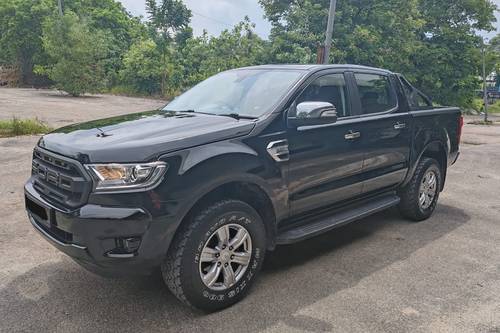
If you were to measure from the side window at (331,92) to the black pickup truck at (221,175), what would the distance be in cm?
1

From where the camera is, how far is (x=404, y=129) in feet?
15.3

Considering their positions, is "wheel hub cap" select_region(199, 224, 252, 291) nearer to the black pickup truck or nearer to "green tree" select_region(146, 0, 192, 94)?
the black pickup truck

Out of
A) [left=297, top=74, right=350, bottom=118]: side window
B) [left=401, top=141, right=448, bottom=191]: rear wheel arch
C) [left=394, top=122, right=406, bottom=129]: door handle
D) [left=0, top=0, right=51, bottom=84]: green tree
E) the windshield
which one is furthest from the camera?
[left=0, top=0, right=51, bottom=84]: green tree

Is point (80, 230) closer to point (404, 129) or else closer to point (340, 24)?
point (404, 129)

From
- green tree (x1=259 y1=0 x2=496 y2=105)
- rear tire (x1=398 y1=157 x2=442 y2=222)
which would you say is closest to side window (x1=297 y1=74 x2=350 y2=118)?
rear tire (x1=398 y1=157 x2=442 y2=222)

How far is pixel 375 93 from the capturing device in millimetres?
4520

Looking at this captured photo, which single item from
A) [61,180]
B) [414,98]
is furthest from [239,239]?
[414,98]

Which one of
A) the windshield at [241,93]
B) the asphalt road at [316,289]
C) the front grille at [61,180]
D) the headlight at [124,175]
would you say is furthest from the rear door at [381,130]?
the front grille at [61,180]

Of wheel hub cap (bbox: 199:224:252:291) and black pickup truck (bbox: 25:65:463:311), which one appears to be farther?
wheel hub cap (bbox: 199:224:252:291)

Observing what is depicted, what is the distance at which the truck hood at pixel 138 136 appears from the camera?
105 inches

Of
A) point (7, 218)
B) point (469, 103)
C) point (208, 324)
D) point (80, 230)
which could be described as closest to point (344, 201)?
point (208, 324)

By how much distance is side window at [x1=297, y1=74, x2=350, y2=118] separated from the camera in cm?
377

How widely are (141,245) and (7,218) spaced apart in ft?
9.97

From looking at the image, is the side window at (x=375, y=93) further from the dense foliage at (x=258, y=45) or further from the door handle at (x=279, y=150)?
the dense foliage at (x=258, y=45)
